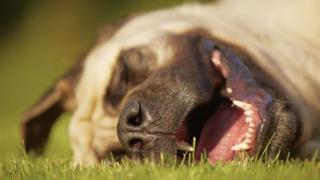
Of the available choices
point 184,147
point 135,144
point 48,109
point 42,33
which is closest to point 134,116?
point 135,144

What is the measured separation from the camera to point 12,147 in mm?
5770

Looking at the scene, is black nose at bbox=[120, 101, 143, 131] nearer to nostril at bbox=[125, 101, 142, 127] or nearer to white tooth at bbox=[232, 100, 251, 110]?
nostril at bbox=[125, 101, 142, 127]

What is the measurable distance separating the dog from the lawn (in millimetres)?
181

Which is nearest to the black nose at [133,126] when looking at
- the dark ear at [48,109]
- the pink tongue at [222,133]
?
the pink tongue at [222,133]

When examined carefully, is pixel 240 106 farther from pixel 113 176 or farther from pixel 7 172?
pixel 7 172

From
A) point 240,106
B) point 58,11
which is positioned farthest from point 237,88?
point 58,11

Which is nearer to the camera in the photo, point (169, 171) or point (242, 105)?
point (169, 171)

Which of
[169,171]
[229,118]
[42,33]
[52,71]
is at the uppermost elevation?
[42,33]

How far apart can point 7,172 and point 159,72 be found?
0.83m

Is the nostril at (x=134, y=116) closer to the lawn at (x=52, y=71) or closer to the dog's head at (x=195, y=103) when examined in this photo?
the dog's head at (x=195, y=103)

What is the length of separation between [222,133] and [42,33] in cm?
1071

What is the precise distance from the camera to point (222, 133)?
3811mm

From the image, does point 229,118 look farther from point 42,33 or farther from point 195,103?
point 42,33

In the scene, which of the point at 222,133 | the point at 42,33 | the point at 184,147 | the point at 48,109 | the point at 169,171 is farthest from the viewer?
the point at 42,33
